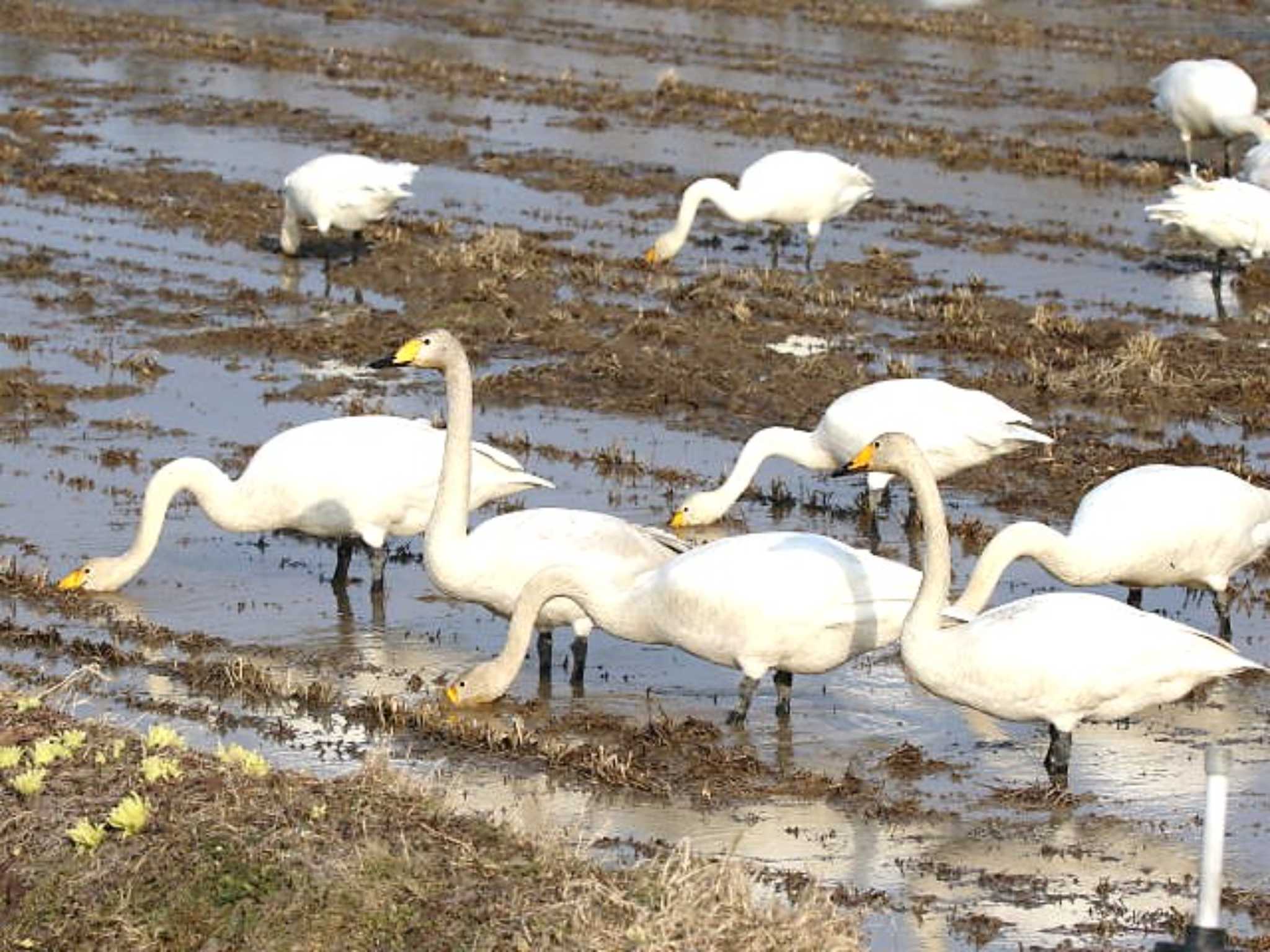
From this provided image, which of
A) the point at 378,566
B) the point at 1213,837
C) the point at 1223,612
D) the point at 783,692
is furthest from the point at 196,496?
the point at 1213,837

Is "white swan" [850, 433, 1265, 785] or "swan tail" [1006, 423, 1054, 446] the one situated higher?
"swan tail" [1006, 423, 1054, 446]

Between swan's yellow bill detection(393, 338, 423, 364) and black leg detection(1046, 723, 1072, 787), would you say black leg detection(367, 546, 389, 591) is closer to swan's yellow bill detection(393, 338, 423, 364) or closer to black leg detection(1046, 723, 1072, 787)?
swan's yellow bill detection(393, 338, 423, 364)

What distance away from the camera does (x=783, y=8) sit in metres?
41.4

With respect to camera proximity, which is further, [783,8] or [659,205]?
[783,8]

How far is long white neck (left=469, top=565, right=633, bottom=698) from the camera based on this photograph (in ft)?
33.4

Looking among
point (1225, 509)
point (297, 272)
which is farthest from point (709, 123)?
point (1225, 509)

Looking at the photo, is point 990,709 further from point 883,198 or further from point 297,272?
point 883,198

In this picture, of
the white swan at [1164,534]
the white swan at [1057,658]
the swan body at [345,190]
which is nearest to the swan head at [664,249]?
the swan body at [345,190]

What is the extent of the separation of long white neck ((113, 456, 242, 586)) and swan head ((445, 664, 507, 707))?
7.72 feet

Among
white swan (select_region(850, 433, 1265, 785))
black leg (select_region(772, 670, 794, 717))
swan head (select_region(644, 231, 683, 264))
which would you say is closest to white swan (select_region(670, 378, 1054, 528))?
black leg (select_region(772, 670, 794, 717))

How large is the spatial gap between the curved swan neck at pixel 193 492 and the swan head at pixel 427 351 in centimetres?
142

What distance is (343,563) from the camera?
1253cm

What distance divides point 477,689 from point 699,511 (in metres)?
3.46

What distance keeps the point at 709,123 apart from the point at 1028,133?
3.59 meters
